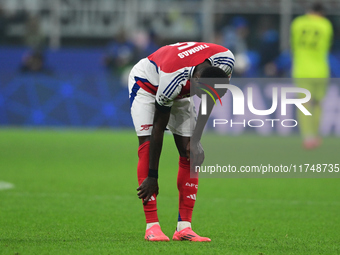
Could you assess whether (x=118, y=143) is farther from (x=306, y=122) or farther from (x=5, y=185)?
(x=5, y=185)

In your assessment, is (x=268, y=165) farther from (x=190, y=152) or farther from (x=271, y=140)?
(x=271, y=140)

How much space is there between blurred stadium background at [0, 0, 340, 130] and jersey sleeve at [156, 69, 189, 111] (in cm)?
1153

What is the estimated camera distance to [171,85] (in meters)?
4.32

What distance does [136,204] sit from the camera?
673 cm

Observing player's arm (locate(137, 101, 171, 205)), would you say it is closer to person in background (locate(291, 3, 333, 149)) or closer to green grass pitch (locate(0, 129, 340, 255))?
green grass pitch (locate(0, 129, 340, 255))

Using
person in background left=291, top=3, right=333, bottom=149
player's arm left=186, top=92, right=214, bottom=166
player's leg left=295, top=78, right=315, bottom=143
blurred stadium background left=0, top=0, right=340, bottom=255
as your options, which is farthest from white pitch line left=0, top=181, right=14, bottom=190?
person in background left=291, top=3, right=333, bottom=149

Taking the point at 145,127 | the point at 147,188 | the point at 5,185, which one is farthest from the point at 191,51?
the point at 5,185

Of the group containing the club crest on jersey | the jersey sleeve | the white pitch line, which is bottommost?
the white pitch line

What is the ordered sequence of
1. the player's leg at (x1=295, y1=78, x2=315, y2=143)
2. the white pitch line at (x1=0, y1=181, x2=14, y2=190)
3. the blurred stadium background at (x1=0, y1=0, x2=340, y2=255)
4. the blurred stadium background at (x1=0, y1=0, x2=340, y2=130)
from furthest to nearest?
1. the blurred stadium background at (x1=0, y1=0, x2=340, y2=130)
2. the player's leg at (x1=295, y1=78, x2=315, y2=143)
3. the white pitch line at (x1=0, y1=181, x2=14, y2=190)
4. the blurred stadium background at (x1=0, y1=0, x2=340, y2=255)

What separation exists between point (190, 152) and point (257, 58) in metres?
14.1

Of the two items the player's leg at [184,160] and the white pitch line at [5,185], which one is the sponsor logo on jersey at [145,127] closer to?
the player's leg at [184,160]

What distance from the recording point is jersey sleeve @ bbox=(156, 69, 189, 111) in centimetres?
A: 433

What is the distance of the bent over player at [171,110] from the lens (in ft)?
14.3

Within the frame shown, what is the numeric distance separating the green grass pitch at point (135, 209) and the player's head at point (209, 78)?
43.5 inches
